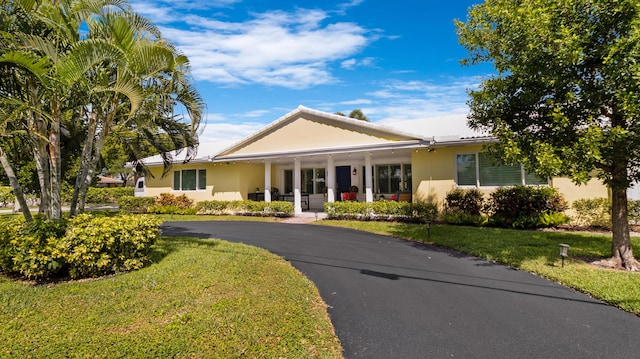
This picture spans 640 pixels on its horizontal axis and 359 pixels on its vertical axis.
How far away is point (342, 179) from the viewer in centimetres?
1955

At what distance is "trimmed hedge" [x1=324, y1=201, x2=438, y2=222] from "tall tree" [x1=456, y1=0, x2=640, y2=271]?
6.01 meters

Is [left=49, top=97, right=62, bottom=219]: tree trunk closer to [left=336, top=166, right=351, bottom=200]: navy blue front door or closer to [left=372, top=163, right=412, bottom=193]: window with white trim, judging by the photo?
[left=336, top=166, right=351, bottom=200]: navy blue front door

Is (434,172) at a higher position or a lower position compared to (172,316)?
higher

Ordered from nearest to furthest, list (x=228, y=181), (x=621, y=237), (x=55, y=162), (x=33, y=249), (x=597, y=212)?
1. (x=33, y=249)
2. (x=621, y=237)
3. (x=55, y=162)
4. (x=597, y=212)
5. (x=228, y=181)

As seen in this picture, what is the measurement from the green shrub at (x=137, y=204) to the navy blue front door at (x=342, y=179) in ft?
37.7

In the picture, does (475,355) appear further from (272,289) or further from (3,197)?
(3,197)

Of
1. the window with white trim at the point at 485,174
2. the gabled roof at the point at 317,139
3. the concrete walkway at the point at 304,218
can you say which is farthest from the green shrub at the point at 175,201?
the window with white trim at the point at 485,174

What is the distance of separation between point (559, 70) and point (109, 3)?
9237 millimetres

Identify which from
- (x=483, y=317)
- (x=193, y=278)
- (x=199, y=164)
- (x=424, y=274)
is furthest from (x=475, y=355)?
(x=199, y=164)

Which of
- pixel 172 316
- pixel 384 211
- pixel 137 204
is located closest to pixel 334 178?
pixel 384 211

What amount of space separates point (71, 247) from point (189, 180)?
50.7ft

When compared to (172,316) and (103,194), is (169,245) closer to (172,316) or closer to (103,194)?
(172,316)

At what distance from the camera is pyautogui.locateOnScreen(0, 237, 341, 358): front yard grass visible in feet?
11.8

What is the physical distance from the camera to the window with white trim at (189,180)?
2041cm
